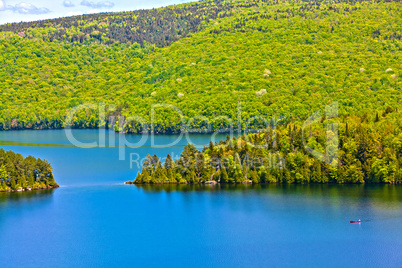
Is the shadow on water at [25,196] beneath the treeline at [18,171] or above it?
beneath

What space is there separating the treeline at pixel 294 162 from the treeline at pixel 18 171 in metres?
14.1

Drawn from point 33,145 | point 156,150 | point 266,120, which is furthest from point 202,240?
point 266,120

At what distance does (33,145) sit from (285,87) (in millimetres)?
96200

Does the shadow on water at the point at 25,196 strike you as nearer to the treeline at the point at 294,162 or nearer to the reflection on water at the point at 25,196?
the reflection on water at the point at 25,196

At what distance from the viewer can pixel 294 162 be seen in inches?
3462

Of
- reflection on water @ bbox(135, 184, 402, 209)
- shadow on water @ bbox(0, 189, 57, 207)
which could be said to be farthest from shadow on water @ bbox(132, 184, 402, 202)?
shadow on water @ bbox(0, 189, 57, 207)

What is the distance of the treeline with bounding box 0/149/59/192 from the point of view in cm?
7950

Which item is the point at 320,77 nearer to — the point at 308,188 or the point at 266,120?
the point at 266,120

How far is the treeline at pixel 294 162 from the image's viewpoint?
86438 mm

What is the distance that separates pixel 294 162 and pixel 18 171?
40.4m

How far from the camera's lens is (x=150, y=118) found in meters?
195

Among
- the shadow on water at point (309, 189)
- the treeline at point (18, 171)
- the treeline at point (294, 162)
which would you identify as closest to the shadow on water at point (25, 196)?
the treeline at point (18, 171)

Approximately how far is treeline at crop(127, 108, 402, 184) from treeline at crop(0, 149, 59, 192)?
46.3ft

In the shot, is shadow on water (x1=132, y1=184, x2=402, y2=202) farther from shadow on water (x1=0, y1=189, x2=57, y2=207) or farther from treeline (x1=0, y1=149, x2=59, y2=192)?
treeline (x1=0, y1=149, x2=59, y2=192)
